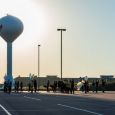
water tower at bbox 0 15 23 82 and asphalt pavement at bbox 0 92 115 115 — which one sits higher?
water tower at bbox 0 15 23 82

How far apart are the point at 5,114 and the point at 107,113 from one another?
4303mm

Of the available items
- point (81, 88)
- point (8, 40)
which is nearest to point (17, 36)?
point (8, 40)

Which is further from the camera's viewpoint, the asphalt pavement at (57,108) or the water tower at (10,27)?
the water tower at (10,27)

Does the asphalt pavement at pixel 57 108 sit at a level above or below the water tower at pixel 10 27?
below

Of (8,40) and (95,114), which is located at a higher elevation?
(8,40)

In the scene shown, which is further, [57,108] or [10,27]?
[10,27]

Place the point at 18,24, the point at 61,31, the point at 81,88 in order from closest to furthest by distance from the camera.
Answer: the point at 81,88 → the point at 61,31 → the point at 18,24

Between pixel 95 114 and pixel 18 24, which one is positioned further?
pixel 18 24

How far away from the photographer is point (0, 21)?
128 metres

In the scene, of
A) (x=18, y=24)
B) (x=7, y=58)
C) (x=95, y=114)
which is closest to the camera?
(x=95, y=114)

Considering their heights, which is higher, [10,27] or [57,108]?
[10,27]

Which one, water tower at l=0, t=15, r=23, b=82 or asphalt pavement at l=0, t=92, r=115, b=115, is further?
water tower at l=0, t=15, r=23, b=82

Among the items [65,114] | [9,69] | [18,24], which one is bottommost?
[65,114]

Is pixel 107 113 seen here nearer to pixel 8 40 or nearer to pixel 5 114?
pixel 5 114
